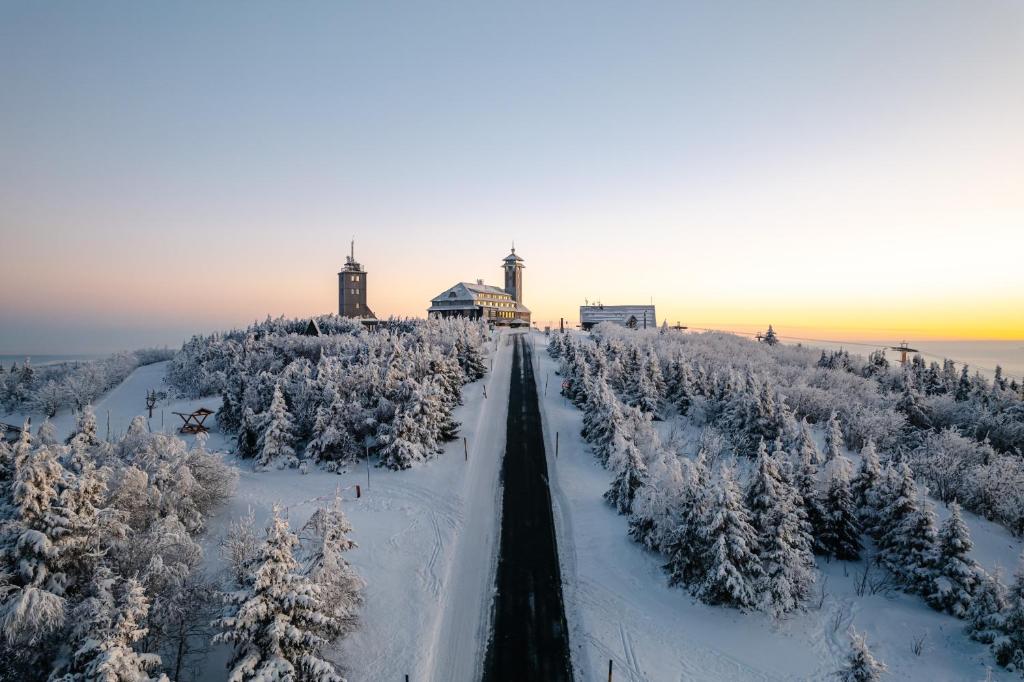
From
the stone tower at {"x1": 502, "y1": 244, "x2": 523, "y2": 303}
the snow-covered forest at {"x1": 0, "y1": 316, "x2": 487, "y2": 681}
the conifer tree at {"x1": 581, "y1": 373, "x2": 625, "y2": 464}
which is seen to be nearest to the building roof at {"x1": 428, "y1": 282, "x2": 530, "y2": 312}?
the stone tower at {"x1": 502, "y1": 244, "x2": 523, "y2": 303}

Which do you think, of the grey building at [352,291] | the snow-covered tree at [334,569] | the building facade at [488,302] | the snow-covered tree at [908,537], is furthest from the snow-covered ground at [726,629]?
the grey building at [352,291]

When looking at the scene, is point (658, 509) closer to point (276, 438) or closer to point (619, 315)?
point (276, 438)

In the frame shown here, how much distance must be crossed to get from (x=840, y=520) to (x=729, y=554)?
790 centimetres

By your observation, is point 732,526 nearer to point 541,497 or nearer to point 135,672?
point 541,497

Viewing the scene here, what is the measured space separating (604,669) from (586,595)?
149 inches

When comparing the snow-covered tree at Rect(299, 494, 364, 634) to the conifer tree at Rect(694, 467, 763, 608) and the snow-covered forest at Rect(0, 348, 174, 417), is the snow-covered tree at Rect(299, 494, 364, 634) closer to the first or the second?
the conifer tree at Rect(694, 467, 763, 608)

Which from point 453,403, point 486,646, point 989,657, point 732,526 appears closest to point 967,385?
point 989,657

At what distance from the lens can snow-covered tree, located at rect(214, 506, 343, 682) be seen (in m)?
12.0

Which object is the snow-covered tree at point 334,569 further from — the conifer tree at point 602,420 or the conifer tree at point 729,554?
the conifer tree at point 602,420

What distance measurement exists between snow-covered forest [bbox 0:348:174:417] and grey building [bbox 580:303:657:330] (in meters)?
79.6

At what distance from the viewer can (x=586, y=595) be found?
18.7 meters

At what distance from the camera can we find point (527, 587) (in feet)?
62.5

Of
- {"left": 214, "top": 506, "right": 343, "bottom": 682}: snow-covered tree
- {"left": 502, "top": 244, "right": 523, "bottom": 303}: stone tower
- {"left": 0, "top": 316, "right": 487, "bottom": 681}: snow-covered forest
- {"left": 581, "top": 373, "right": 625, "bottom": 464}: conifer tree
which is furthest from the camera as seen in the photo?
{"left": 502, "top": 244, "right": 523, "bottom": 303}: stone tower

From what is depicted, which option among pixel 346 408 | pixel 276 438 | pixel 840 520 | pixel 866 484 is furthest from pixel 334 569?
pixel 866 484
